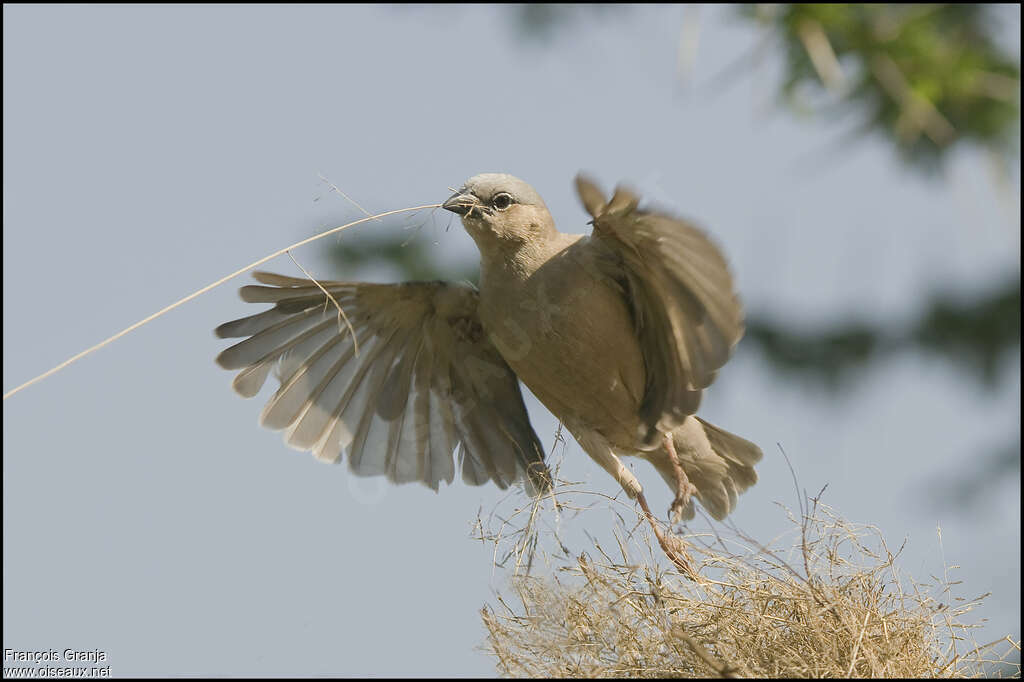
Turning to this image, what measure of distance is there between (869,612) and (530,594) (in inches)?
26.7

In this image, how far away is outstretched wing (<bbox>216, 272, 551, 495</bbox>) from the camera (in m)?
3.06

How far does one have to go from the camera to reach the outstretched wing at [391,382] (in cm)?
306

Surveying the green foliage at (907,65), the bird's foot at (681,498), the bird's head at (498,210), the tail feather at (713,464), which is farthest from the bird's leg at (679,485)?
the green foliage at (907,65)

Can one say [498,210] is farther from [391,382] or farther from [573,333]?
[391,382]

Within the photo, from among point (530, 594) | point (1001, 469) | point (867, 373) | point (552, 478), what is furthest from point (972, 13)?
point (1001, 469)

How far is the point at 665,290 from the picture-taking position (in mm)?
2432

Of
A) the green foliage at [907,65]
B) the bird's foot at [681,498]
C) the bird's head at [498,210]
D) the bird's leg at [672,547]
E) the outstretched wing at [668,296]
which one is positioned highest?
the green foliage at [907,65]

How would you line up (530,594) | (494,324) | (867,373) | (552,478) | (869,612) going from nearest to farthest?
(869,612)
(530,594)
(552,478)
(494,324)
(867,373)

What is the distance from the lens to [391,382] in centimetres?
323

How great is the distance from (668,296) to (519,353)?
1.62 ft

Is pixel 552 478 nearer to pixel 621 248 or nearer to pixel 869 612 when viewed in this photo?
pixel 621 248

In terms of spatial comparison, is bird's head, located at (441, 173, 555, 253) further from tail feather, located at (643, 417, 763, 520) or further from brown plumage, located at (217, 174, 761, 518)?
tail feather, located at (643, 417, 763, 520)

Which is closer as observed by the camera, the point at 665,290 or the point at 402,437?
the point at 665,290

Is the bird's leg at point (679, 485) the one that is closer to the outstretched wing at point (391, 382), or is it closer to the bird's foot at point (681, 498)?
the bird's foot at point (681, 498)
